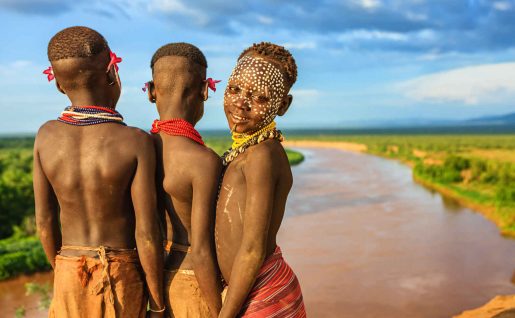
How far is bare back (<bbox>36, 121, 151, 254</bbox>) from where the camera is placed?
2.58m

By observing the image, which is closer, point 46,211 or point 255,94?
point 255,94

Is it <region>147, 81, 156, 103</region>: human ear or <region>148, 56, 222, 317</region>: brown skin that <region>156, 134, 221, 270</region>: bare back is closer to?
<region>148, 56, 222, 317</region>: brown skin

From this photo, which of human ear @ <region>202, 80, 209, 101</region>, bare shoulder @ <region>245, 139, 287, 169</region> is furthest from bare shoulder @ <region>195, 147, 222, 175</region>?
human ear @ <region>202, 80, 209, 101</region>

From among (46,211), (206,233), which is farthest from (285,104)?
(46,211)

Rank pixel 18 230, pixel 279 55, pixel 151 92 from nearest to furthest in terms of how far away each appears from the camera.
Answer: pixel 279 55
pixel 151 92
pixel 18 230

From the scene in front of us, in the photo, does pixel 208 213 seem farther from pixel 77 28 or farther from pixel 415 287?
pixel 415 287

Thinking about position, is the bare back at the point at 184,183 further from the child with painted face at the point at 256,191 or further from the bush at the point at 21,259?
the bush at the point at 21,259

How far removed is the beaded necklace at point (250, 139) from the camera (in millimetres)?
2436

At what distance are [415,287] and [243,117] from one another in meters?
9.94

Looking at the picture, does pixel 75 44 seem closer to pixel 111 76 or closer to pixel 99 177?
pixel 111 76

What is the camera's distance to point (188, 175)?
2.54 meters

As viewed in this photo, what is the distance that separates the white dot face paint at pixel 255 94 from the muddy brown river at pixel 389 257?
8.19 meters

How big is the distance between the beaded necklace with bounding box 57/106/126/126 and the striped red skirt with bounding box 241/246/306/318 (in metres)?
1.06

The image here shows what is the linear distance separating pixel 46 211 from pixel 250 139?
121 cm
